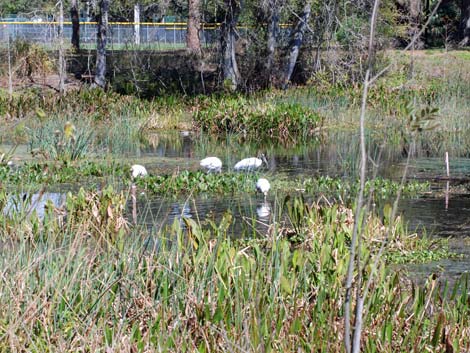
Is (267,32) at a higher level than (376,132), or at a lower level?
higher

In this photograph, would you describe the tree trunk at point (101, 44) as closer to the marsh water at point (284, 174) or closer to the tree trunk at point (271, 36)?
the tree trunk at point (271, 36)

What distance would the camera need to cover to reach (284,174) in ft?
44.2

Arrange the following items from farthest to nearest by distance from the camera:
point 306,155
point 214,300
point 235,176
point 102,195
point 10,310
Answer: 1. point 306,155
2. point 235,176
3. point 102,195
4. point 214,300
5. point 10,310

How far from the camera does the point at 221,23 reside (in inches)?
1025

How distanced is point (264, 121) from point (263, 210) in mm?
8674

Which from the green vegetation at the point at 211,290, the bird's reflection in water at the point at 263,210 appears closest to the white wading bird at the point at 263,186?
the bird's reflection in water at the point at 263,210

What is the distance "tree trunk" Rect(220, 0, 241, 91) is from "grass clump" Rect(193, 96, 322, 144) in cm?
559

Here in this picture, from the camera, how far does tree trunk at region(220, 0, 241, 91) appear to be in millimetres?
25344

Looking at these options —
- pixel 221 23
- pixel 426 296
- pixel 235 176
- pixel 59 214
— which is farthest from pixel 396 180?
pixel 221 23

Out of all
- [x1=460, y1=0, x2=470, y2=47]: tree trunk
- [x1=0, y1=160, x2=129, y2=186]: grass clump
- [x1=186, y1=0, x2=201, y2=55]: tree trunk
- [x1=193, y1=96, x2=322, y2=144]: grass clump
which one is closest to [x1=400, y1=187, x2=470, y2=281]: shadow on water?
[x1=0, y1=160, x2=129, y2=186]: grass clump

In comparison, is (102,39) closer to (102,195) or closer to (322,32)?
(322,32)

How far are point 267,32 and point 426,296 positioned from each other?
23.4 metres

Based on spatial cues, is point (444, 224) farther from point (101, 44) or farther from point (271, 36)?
point (101, 44)

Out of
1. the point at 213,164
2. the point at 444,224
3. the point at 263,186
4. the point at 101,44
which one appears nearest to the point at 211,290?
the point at 444,224
